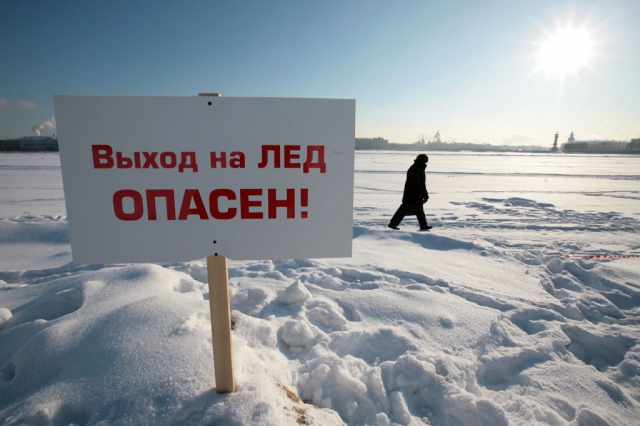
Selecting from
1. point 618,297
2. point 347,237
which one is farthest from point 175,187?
point 618,297

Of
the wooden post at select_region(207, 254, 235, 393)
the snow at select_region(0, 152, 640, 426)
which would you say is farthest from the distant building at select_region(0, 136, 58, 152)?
the wooden post at select_region(207, 254, 235, 393)

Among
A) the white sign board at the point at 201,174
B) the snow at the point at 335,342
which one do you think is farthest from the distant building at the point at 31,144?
the white sign board at the point at 201,174

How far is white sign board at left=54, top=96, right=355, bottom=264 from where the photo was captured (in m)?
1.33

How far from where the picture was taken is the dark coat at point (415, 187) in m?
5.54

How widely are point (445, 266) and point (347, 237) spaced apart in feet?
8.59

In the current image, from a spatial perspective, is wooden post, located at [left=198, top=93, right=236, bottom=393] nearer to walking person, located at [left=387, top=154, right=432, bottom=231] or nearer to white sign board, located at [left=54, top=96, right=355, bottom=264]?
white sign board, located at [left=54, top=96, right=355, bottom=264]

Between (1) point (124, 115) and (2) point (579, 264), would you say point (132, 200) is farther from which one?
(2) point (579, 264)

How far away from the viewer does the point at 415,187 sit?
5590mm

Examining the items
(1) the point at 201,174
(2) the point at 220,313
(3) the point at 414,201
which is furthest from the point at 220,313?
(3) the point at 414,201

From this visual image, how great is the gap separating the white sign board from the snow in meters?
0.76

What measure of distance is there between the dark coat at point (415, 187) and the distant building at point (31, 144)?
93791 millimetres

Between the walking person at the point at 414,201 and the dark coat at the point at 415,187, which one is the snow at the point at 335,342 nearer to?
the walking person at the point at 414,201

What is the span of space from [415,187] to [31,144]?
104351 mm

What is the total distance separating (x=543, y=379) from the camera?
6.20 ft
